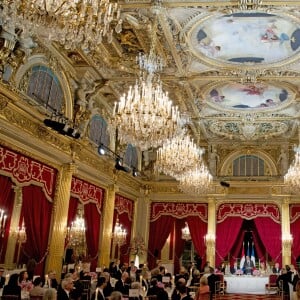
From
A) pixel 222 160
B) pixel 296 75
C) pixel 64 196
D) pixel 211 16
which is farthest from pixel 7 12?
pixel 222 160

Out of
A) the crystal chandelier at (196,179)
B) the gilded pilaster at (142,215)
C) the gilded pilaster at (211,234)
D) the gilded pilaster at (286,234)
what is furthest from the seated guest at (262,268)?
the crystal chandelier at (196,179)

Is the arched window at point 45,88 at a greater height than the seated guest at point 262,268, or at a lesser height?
greater

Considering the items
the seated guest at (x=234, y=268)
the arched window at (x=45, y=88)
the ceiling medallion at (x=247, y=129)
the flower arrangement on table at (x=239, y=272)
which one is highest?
the ceiling medallion at (x=247, y=129)

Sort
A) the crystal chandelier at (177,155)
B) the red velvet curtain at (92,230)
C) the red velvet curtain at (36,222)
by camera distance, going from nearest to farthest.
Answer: the red velvet curtain at (36,222)
the crystal chandelier at (177,155)
the red velvet curtain at (92,230)

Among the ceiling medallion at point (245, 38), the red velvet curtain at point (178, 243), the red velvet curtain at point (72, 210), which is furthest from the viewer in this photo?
the red velvet curtain at point (178, 243)

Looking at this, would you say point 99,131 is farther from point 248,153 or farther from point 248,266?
point 248,266

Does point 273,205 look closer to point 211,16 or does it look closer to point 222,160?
point 222,160

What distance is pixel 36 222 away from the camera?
350 inches

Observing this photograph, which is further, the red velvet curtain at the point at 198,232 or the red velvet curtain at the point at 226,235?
the red velvet curtain at the point at 198,232

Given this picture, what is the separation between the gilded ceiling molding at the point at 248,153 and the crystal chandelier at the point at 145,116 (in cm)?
956

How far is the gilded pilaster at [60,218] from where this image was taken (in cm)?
940

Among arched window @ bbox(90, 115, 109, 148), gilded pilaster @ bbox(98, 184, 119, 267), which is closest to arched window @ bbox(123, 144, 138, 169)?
gilded pilaster @ bbox(98, 184, 119, 267)

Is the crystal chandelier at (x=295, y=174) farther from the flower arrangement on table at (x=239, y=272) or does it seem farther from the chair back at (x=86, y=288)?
the chair back at (x=86, y=288)

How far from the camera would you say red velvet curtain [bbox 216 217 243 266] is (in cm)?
1546
